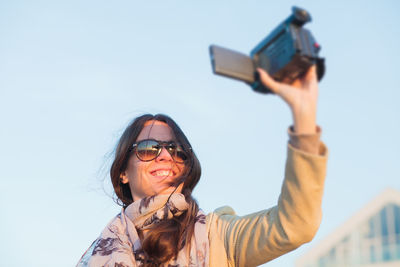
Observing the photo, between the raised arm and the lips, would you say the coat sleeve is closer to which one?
the raised arm

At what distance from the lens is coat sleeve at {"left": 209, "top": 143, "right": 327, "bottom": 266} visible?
1.90m

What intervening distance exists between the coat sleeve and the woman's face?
449 mm

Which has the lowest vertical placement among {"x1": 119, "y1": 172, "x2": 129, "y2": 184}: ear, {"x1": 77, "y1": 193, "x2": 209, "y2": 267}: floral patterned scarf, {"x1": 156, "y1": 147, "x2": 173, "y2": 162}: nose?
{"x1": 77, "y1": 193, "x2": 209, "y2": 267}: floral patterned scarf

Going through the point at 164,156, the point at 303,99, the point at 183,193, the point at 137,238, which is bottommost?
the point at 137,238

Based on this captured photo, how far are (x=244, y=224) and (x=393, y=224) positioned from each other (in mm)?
14087

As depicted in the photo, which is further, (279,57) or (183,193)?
(183,193)

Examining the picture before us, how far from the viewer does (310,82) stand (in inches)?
71.1

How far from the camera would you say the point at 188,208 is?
2666mm

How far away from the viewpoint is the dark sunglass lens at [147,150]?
2.95 meters

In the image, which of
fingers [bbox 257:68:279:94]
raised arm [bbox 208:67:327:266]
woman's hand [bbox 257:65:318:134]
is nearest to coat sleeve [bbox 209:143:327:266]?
raised arm [bbox 208:67:327:266]

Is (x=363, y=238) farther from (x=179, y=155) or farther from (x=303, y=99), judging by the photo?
(x=303, y=99)

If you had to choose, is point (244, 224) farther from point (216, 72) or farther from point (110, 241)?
point (216, 72)

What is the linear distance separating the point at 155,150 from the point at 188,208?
47 cm

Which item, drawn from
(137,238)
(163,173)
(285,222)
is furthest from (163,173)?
(285,222)
